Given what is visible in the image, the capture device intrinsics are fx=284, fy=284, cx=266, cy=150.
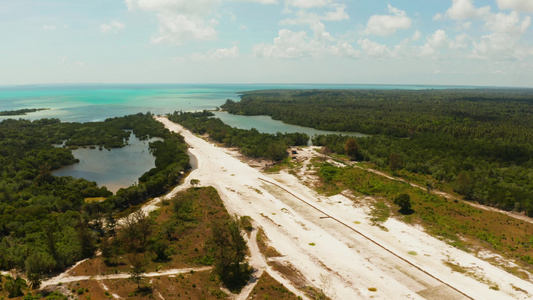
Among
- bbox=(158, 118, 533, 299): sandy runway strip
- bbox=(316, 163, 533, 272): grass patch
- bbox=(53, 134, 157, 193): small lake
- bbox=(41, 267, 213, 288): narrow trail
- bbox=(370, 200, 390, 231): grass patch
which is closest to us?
bbox=(41, 267, 213, 288): narrow trail

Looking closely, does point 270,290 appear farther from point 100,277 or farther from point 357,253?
point 100,277

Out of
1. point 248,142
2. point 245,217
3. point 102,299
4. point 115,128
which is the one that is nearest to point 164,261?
point 102,299

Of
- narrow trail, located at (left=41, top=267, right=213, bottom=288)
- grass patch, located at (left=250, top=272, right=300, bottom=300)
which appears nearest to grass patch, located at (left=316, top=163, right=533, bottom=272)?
grass patch, located at (left=250, top=272, right=300, bottom=300)

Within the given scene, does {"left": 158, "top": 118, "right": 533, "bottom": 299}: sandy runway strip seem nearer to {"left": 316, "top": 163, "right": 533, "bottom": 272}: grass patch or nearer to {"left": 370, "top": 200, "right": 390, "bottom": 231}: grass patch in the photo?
{"left": 370, "top": 200, "right": 390, "bottom": 231}: grass patch

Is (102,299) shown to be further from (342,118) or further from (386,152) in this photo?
(342,118)

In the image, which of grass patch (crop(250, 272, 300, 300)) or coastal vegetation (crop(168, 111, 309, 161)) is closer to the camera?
grass patch (crop(250, 272, 300, 300))

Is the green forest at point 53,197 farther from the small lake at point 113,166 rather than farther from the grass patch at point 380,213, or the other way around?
the grass patch at point 380,213

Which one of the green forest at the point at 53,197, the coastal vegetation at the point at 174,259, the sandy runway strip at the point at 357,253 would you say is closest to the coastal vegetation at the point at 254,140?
the green forest at the point at 53,197
